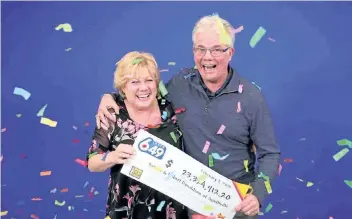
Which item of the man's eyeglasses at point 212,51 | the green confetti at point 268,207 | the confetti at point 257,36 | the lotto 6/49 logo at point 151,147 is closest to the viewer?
the lotto 6/49 logo at point 151,147

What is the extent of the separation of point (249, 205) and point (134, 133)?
47 centimetres

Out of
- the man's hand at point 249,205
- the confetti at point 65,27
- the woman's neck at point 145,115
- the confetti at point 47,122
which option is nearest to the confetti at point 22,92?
the confetti at point 47,122

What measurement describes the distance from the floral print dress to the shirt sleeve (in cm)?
31

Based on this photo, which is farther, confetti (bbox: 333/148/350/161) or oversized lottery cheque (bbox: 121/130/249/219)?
confetti (bbox: 333/148/350/161)

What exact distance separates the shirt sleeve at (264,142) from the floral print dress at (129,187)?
0.31 m

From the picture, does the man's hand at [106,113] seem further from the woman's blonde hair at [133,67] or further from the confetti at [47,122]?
the confetti at [47,122]

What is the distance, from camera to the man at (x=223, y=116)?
2.32 m

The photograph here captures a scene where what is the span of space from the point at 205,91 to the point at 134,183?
1.47 feet

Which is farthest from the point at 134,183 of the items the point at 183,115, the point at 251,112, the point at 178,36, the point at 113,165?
the point at 178,36

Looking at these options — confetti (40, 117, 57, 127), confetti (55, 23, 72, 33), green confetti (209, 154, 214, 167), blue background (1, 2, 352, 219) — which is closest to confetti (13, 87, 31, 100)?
blue background (1, 2, 352, 219)

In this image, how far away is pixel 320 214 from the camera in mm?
3943

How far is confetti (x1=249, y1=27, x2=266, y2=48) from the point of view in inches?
149

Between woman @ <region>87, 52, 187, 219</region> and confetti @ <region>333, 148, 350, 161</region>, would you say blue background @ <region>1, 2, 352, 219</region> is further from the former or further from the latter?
woman @ <region>87, 52, 187, 219</region>

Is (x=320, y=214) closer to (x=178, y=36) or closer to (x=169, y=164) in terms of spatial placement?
(x=178, y=36)
